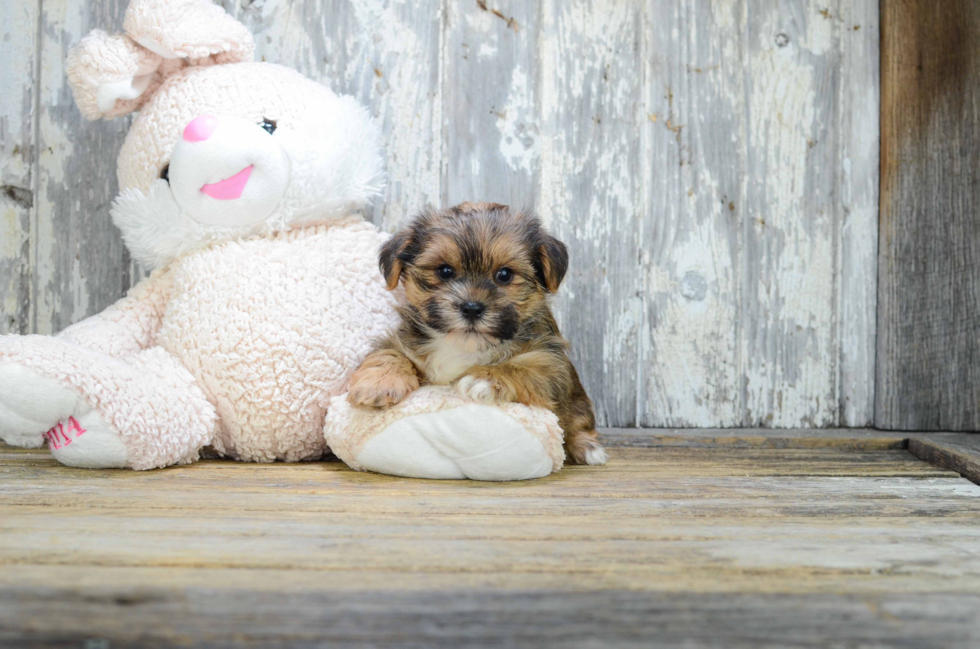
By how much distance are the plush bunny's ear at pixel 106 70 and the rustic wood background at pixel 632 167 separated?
41 centimetres

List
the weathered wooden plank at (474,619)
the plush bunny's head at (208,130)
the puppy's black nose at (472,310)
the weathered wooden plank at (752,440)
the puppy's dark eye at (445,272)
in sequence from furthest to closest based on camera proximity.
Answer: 1. the weathered wooden plank at (752,440)
2. the plush bunny's head at (208,130)
3. the puppy's dark eye at (445,272)
4. the puppy's black nose at (472,310)
5. the weathered wooden plank at (474,619)

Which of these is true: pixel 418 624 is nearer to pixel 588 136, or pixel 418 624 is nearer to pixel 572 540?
pixel 572 540

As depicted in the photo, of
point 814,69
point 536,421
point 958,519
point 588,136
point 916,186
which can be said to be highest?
point 814,69

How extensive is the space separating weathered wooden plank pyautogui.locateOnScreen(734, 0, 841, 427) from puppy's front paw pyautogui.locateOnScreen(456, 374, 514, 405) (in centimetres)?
131

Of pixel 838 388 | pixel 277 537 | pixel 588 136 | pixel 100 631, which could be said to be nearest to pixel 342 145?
pixel 588 136

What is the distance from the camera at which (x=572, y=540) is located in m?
1.38

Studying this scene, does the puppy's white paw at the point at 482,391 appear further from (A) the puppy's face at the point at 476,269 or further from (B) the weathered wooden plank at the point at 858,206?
(B) the weathered wooden plank at the point at 858,206

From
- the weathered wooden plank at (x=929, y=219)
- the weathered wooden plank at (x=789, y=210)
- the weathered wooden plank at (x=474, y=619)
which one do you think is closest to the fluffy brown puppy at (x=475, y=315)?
the weathered wooden plank at (x=474, y=619)

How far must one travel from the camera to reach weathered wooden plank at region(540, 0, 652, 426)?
9.04 feet

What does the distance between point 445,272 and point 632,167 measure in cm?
109

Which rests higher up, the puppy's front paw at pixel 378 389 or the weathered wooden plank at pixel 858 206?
the weathered wooden plank at pixel 858 206

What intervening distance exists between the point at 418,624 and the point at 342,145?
174cm

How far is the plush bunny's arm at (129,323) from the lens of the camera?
226cm

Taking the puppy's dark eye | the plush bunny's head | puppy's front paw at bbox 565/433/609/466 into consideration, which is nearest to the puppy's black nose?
the puppy's dark eye
